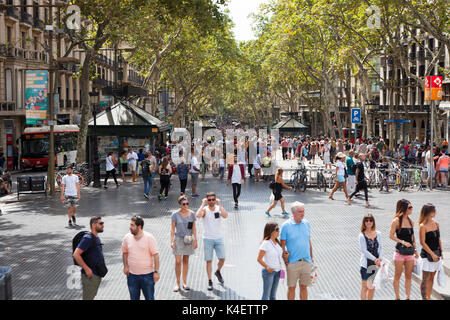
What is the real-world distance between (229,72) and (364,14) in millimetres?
25910

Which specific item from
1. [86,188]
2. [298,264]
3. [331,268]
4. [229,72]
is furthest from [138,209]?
[229,72]

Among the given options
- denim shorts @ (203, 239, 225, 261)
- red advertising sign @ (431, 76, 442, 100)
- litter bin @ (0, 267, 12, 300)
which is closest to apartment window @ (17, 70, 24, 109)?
red advertising sign @ (431, 76, 442, 100)

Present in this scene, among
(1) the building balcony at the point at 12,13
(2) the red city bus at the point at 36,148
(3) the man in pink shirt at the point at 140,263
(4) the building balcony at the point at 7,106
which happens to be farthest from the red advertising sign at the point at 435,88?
(4) the building balcony at the point at 7,106

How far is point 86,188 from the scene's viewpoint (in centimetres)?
2431

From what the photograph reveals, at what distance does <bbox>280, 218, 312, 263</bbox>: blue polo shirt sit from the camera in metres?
8.01

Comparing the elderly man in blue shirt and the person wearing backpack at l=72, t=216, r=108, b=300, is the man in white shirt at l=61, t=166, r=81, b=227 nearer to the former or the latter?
the person wearing backpack at l=72, t=216, r=108, b=300

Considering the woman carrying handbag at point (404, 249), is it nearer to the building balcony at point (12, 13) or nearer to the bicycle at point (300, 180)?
the bicycle at point (300, 180)

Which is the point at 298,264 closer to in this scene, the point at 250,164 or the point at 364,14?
the point at 250,164

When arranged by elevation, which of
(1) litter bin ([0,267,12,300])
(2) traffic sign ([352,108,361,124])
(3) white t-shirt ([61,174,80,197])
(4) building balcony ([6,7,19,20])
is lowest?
(1) litter bin ([0,267,12,300])

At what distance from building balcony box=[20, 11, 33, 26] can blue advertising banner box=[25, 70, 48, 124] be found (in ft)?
70.4

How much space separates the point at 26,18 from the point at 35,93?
74.4 feet

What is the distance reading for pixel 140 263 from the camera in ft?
24.9

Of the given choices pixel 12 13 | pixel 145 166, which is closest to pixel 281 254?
pixel 145 166

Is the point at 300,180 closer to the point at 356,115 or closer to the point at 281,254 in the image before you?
the point at 356,115
